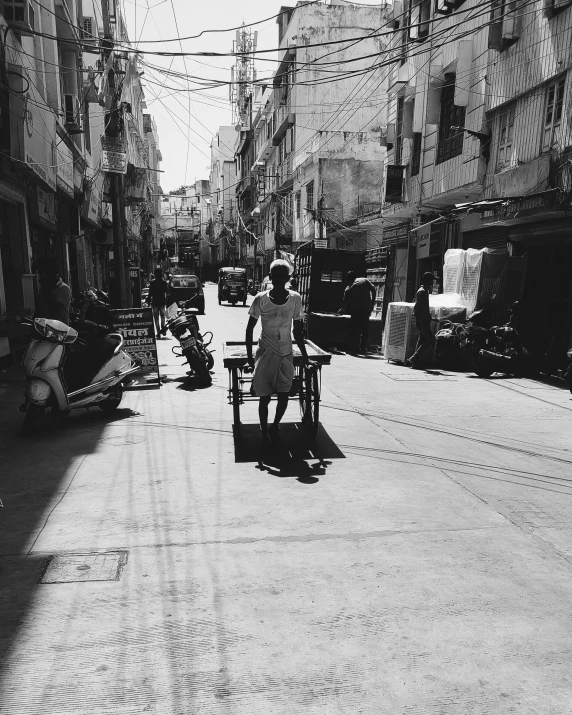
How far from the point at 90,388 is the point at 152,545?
3.84m

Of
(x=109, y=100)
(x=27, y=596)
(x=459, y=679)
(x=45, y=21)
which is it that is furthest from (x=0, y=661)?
(x=45, y=21)

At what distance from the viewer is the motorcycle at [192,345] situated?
9875 millimetres

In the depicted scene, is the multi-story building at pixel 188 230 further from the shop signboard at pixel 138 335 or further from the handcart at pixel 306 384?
the handcart at pixel 306 384

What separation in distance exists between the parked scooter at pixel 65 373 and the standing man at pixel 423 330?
616 cm

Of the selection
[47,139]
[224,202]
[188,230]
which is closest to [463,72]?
[47,139]

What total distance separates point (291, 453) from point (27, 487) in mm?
2439

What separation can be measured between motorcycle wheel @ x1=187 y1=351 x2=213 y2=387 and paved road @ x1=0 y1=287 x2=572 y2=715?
3.19 metres

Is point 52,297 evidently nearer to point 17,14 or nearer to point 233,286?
point 17,14

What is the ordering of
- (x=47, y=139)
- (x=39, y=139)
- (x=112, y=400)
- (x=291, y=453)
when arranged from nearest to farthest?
(x=291, y=453) → (x=112, y=400) → (x=39, y=139) → (x=47, y=139)

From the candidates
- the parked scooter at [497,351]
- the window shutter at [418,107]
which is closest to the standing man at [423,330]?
the parked scooter at [497,351]

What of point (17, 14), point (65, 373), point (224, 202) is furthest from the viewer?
point (224, 202)

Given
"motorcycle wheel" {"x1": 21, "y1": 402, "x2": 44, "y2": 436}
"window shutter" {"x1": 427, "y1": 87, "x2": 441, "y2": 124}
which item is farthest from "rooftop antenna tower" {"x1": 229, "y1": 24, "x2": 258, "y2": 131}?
"motorcycle wheel" {"x1": 21, "y1": 402, "x2": 44, "y2": 436}

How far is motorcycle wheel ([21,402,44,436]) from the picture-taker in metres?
6.64

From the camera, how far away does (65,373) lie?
7.62 meters
